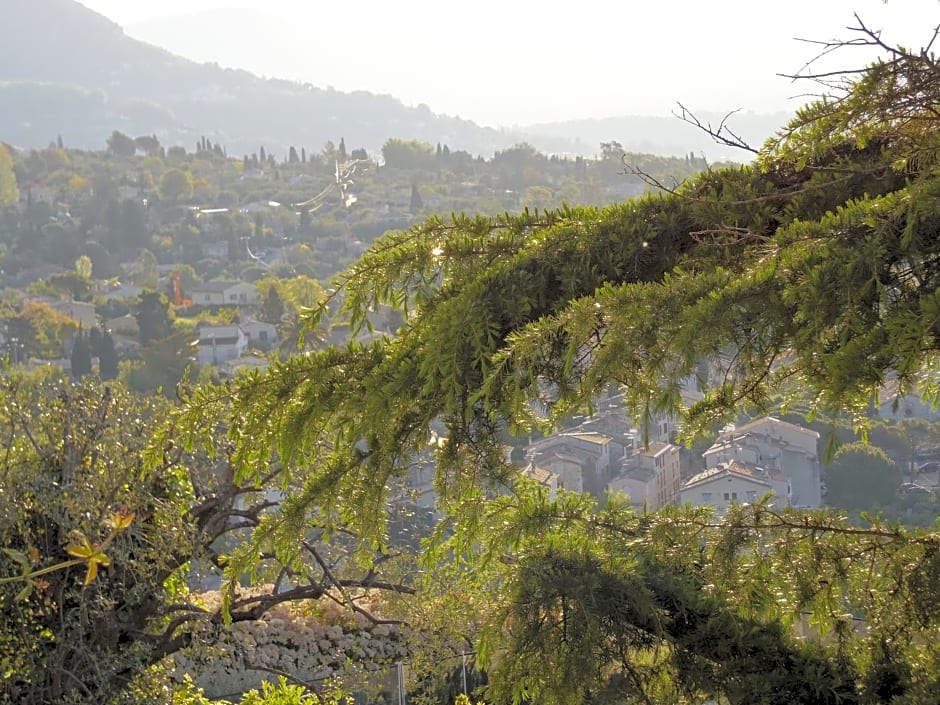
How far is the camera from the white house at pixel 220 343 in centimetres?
3472

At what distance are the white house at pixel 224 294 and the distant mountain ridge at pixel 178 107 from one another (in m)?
68.6

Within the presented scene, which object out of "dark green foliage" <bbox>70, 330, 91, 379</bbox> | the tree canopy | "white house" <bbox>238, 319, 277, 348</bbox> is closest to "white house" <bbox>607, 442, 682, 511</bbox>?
the tree canopy

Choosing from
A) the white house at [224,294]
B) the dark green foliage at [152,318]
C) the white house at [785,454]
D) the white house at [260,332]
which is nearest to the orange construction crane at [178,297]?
the white house at [224,294]

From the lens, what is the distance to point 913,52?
1963 millimetres

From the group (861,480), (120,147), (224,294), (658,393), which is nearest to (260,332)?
(224,294)

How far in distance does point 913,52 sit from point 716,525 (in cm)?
107

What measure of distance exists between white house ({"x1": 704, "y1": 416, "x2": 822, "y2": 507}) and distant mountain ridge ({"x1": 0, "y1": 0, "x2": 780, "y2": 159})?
308 ft

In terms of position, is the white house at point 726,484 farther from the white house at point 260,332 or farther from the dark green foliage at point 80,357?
the white house at point 260,332

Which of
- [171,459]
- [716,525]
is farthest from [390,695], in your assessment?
[716,525]

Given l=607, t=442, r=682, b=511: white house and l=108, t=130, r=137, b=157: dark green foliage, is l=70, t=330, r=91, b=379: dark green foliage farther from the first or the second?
l=108, t=130, r=137, b=157: dark green foliage

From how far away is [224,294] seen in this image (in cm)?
4497

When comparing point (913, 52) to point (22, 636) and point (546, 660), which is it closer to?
point (546, 660)

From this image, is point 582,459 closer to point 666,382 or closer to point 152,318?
point 666,382

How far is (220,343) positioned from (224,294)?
31.8 ft
